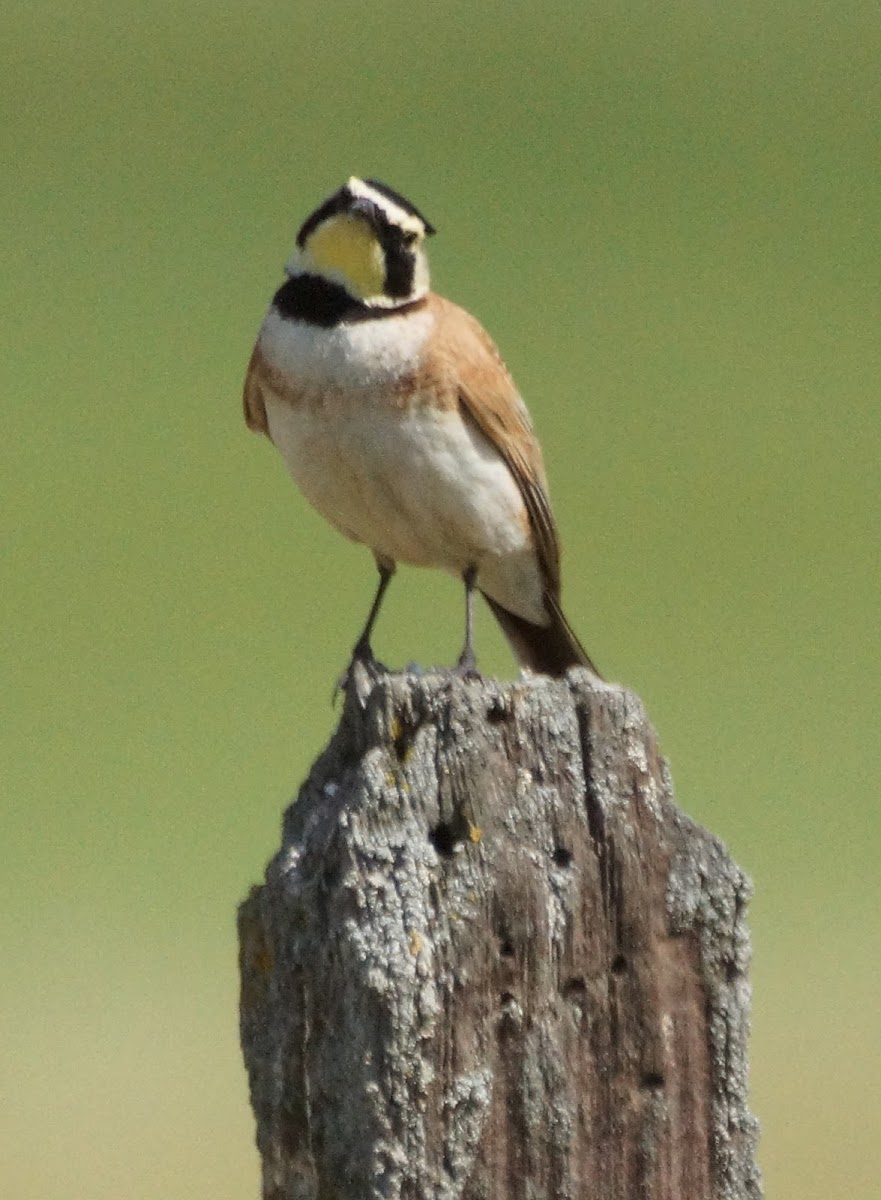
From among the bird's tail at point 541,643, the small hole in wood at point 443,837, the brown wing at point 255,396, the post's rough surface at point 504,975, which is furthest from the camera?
the bird's tail at point 541,643

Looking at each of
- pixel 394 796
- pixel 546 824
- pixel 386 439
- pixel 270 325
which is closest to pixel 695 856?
pixel 546 824

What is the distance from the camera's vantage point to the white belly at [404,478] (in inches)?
231

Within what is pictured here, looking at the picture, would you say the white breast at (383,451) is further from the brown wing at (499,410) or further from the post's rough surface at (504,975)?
the post's rough surface at (504,975)

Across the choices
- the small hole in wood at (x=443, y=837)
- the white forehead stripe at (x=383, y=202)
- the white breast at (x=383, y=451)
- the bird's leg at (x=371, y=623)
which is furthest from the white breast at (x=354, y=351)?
the small hole in wood at (x=443, y=837)

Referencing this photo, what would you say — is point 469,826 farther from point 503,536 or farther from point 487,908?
point 503,536

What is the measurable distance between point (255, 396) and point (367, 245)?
29.5 inches

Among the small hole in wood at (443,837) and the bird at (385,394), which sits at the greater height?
the bird at (385,394)

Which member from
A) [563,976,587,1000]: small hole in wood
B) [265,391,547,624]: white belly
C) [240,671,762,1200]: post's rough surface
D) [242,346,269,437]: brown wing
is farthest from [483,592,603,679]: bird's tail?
[563,976,587,1000]: small hole in wood

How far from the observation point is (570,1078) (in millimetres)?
2809

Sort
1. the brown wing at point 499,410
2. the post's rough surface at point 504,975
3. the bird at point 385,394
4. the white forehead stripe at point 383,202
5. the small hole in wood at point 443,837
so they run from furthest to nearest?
the brown wing at point 499,410 < the bird at point 385,394 < the white forehead stripe at point 383,202 < the small hole in wood at point 443,837 < the post's rough surface at point 504,975

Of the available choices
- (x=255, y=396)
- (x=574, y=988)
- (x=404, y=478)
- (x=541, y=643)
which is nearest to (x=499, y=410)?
(x=404, y=478)

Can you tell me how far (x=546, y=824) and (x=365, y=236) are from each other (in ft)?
10.8

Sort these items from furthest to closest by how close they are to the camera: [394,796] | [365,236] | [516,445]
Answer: [516,445] → [365,236] → [394,796]

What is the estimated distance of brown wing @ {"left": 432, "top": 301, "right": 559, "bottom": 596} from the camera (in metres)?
6.02
